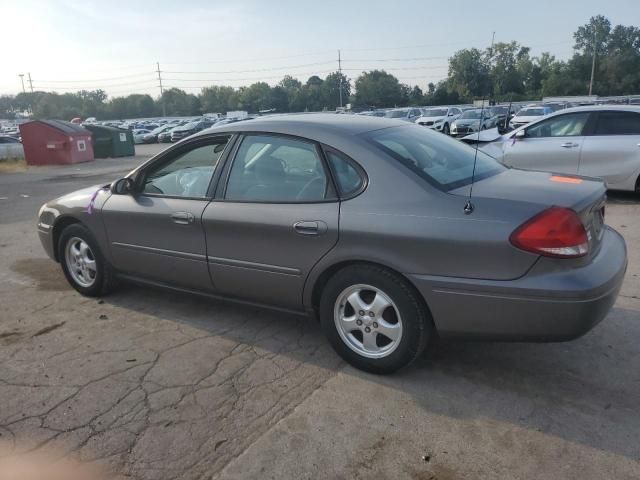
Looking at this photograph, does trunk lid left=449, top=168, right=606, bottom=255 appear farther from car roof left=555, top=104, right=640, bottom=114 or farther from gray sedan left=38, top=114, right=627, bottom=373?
car roof left=555, top=104, right=640, bottom=114

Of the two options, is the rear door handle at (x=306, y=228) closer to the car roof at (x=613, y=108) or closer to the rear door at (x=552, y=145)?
the rear door at (x=552, y=145)

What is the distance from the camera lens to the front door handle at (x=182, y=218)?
12.8ft

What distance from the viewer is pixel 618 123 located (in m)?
8.31

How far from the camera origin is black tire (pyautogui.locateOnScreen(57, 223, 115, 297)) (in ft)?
15.3

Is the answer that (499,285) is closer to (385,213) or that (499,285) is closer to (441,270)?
(441,270)

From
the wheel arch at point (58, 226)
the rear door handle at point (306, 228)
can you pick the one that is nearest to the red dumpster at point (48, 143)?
the wheel arch at point (58, 226)

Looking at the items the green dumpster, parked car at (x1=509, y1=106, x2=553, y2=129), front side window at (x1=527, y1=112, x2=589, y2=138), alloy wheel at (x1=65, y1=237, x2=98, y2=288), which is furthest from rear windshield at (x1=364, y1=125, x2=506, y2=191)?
the green dumpster

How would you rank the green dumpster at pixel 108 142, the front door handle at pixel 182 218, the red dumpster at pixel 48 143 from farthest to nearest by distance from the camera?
the green dumpster at pixel 108 142 → the red dumpster at pixel 48 143 → the front door handle at pixel 182 218

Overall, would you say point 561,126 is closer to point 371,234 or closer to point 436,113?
point 371,234

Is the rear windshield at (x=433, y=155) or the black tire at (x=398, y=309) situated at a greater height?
the rear windshield at (x=433, y=155)

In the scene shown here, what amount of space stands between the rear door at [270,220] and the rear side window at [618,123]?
6.70 meters

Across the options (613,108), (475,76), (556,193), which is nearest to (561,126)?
(613,108)

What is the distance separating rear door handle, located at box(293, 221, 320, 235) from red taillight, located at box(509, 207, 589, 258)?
1.14 meters

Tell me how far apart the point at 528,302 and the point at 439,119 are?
26158mm
